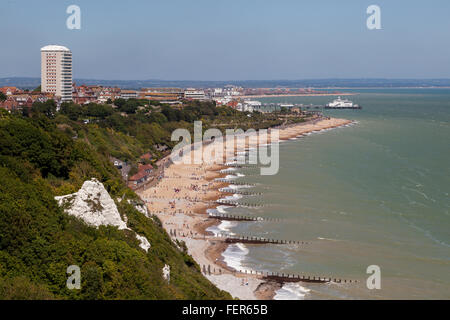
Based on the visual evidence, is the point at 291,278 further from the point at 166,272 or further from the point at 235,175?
the point at 235,175

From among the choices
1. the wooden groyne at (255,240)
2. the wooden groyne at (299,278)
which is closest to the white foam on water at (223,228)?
the wooden groyne at (255,240)

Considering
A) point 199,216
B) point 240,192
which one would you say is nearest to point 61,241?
point 199,216

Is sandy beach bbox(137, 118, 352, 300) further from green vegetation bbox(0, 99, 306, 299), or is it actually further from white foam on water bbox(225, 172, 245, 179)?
green vegetation bbox(0, 99, 306, 299)

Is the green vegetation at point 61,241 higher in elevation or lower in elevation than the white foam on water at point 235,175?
higher

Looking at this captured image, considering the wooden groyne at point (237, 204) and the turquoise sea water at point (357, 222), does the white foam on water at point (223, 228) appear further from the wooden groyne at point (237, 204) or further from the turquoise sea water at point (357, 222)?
the wooden groyne at point (237, 204)

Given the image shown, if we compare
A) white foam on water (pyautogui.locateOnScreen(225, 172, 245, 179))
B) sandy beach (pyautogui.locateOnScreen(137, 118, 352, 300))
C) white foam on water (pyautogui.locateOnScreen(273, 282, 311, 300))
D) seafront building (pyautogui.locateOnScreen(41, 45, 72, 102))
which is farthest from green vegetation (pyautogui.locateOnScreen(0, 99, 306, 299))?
seafront building (pyautogui.locateOnScreen(41, 45, 72, 102))
